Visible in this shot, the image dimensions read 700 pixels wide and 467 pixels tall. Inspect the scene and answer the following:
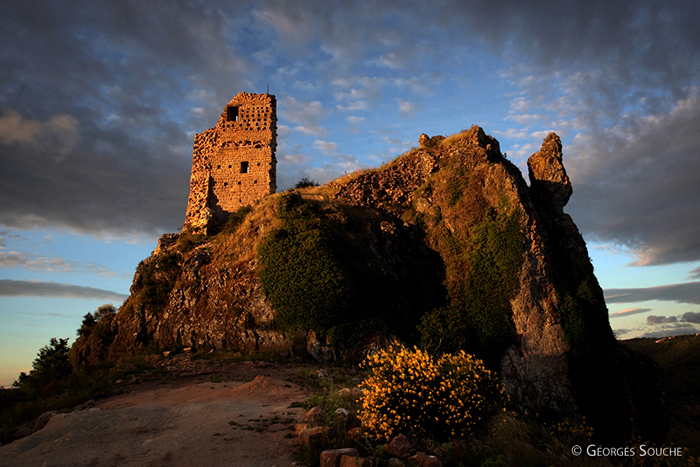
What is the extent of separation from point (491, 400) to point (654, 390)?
75.7 feet

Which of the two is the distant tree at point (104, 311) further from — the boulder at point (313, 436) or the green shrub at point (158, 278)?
the boulder at point (313, 436)

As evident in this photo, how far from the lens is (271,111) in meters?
28.7

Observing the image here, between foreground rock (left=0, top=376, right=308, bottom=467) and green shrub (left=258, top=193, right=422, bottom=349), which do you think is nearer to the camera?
foreground rock (left=0, top=376, right=308, bottom=467)

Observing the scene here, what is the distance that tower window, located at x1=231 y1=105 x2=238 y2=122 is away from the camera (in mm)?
28906

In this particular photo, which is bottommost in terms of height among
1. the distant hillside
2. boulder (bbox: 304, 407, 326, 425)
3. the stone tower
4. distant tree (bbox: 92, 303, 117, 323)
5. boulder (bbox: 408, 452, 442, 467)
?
the distant hillside

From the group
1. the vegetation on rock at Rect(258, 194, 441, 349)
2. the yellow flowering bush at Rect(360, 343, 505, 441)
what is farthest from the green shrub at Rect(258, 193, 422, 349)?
the yellow flowering bush at Rect(360, 343, 505, 441)

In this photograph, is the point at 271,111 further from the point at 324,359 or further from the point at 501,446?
the point at 501,446

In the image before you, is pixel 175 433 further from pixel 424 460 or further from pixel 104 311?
pixel 104 311

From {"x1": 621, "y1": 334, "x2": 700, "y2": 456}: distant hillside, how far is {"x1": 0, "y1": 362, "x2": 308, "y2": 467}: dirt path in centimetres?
3339

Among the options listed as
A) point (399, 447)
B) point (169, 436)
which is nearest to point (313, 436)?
point (399, 447)

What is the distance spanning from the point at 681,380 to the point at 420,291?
47.3 metres

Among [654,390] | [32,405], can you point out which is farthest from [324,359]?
[654,390]

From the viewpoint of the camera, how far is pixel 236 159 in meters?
27.9

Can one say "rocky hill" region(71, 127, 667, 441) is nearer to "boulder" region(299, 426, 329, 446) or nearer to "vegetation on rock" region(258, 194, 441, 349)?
"vegetation on rock" region(258, 194, 441, 349)
